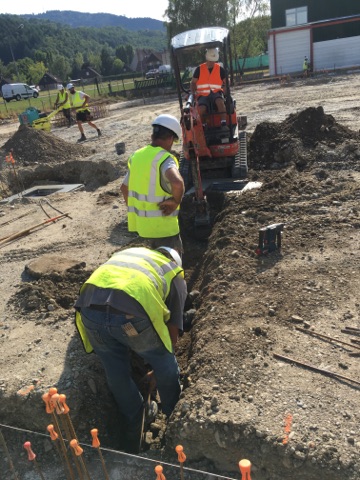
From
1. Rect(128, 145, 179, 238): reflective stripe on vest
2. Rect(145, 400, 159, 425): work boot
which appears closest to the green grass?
Rect(128, 145, 179, 238): reflective stripe on vest

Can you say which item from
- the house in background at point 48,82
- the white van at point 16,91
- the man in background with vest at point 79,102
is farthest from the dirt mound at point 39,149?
the house in background at point 48,82

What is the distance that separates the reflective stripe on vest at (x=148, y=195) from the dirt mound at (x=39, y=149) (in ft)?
31.5

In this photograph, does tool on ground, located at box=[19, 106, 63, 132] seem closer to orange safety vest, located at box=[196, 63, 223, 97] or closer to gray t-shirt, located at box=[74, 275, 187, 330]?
orange safety vest, located at box=[196, 63, 223, 97]

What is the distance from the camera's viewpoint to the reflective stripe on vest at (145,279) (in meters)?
2.78

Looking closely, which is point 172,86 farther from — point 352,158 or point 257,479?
point 257,479

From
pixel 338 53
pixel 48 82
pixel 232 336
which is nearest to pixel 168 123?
pixel 232 336

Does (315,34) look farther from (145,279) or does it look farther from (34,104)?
(145,279)

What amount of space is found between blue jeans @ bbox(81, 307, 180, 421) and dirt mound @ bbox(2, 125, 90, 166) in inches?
429

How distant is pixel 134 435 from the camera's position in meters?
3.41

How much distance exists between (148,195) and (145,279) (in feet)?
4.70

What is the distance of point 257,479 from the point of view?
286 cm

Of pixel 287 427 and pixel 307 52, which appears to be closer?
pixel 287 427

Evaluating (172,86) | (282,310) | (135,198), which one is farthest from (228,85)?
(172,86)

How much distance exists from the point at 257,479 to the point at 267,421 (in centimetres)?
38
